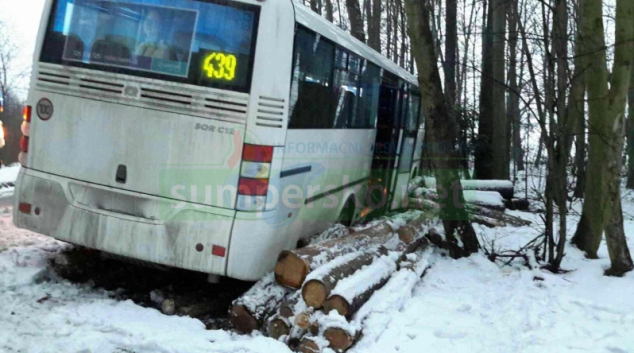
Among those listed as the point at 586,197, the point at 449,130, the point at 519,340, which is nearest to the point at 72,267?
the point at 519,340

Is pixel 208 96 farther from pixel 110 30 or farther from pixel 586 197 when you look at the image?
pixel 586 197

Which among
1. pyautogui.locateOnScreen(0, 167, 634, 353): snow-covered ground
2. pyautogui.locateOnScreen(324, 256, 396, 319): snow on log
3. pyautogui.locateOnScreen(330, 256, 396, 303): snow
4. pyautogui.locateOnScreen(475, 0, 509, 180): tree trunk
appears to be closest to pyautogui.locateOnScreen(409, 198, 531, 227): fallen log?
pyautogui.locateOnScreen(0, 167, 634, 353): snow-covered ground

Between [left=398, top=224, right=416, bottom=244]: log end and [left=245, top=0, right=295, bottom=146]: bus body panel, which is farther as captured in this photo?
[left=398, top=224, right=416, bottom=244]: log end

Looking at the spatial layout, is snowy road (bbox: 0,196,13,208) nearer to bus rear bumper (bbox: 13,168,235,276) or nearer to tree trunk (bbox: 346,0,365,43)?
bus rear bumper (bbox: 13,168,235,276)

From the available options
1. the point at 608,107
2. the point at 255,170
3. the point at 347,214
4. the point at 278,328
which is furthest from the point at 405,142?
the point at 278,328

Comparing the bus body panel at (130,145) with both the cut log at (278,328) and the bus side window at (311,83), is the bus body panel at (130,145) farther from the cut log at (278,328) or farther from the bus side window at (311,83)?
the cut log at (278,328)

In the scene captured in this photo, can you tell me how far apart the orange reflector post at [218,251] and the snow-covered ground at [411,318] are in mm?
603

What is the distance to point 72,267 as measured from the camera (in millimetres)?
5840

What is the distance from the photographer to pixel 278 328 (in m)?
4.55

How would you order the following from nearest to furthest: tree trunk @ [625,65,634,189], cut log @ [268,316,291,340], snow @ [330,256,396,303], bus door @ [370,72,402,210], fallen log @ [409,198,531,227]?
1. cut log @ [268,316,291,340]
2. snow @ [330,256,396,303]
3. bus door @ [370,72,402,210]
4. fallen log @ [409,198,531,227]
5. tree trunk @ [625,65,634,189]

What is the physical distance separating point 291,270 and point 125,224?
1.51 metres

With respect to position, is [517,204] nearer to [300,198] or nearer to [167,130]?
[300,198]

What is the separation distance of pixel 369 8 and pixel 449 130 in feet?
66.0

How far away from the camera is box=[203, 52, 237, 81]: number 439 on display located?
16.6 ft
